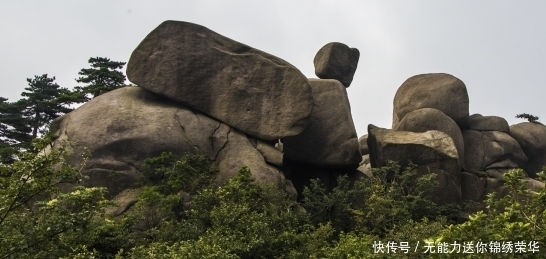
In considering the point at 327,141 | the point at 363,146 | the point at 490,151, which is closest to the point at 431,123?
the point at 490,151

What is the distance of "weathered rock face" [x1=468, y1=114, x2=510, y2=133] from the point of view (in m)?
22.5

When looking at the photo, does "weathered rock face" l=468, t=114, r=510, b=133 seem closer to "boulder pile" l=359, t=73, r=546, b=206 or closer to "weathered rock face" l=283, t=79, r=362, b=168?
"boulder pile" l=359, t=73, r=546, b=206

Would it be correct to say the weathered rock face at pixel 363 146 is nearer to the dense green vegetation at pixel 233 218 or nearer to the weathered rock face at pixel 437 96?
the weathered rock face at pixel 437 96

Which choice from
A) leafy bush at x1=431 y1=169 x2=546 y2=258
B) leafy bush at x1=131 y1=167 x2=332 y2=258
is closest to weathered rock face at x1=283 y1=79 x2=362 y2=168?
leafy bush at x1=131 y1=167 x2=332 y2=258

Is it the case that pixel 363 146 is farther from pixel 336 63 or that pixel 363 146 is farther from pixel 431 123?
pixel 431 123

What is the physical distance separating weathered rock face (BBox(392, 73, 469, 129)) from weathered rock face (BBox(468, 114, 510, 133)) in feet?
1.92

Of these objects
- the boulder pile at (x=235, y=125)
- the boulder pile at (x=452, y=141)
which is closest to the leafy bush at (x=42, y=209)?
the boulder pile at (x=235, y=125)

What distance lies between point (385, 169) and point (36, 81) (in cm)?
1742

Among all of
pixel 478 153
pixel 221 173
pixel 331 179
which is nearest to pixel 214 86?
pixel 221 173

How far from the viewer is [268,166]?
16.3 meters

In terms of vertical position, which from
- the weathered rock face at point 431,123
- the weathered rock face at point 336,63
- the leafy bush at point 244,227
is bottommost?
the leafy bush at point 244,227

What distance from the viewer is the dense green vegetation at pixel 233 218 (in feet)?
22.9

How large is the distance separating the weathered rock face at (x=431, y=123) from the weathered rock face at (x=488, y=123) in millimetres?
2232

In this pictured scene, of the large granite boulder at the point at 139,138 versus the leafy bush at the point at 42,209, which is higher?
the large granite boulder at the point at 139,138
